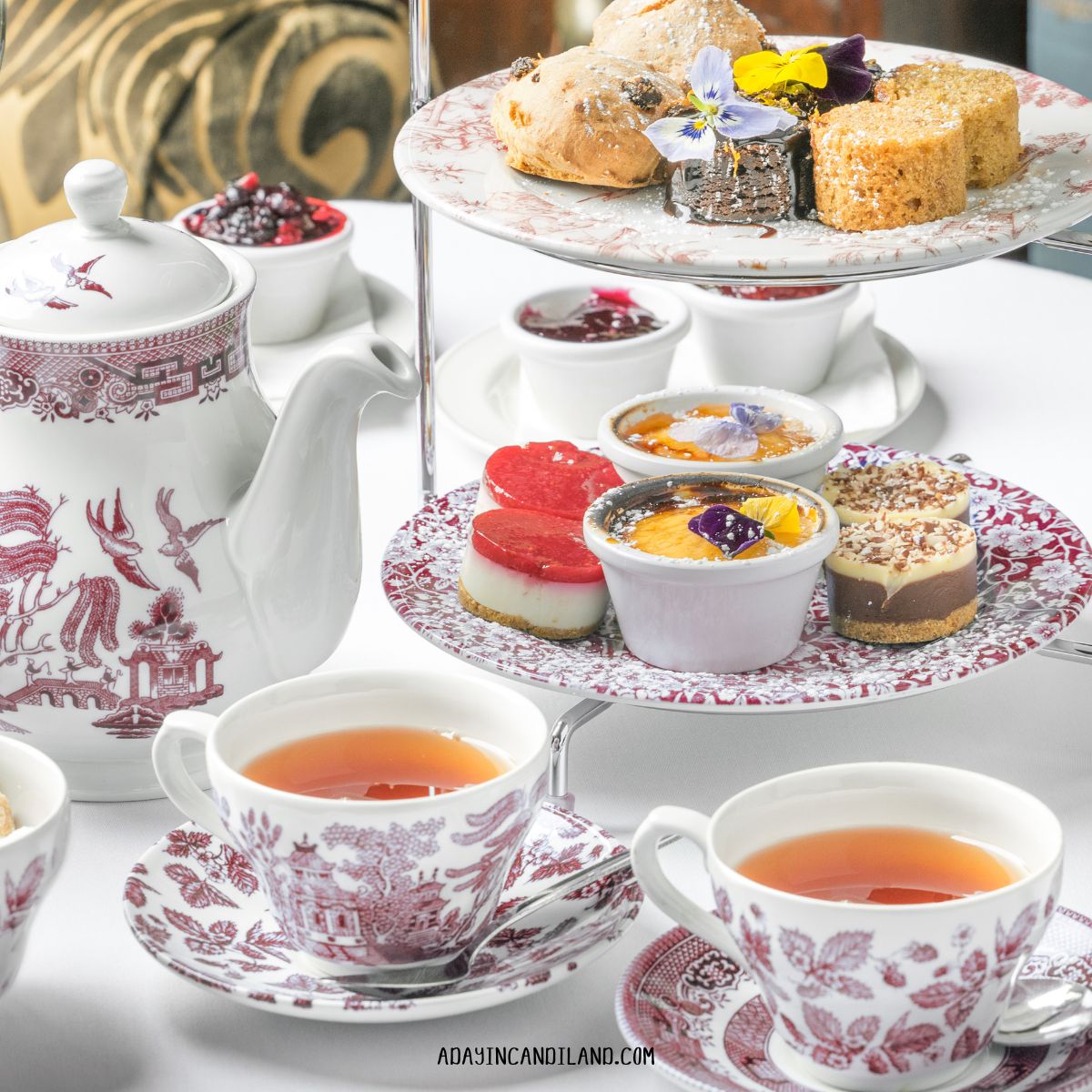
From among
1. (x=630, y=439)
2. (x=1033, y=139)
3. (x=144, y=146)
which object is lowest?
(x=144, y=146)

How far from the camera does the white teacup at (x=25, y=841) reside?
56cm

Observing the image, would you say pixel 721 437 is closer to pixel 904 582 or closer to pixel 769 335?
pixel 904 582

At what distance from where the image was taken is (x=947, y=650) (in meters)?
0.79

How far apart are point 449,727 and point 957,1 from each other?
1934 millimetres

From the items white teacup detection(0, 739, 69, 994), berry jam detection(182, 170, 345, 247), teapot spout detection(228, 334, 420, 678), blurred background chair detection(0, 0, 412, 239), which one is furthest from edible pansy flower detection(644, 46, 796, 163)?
blurred background chair detection(0, 0, 412, 239)

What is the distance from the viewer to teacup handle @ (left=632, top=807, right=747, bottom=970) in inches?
22.2

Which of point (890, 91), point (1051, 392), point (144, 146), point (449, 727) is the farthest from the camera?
point (144, 146)

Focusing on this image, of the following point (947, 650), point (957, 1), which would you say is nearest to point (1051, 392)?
point (947, 650)

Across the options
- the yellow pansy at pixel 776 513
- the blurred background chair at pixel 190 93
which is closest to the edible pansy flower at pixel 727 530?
the yellow pansy at pixel 776 513

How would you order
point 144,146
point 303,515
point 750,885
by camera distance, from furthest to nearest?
point 144,146
point 303,515
point 750,885

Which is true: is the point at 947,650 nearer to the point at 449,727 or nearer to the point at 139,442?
the point at 449,727

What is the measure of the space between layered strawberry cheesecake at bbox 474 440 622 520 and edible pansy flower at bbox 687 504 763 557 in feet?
0.34

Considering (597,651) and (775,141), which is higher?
(775,141)

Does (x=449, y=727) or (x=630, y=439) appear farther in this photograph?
(x=630, y=439)
